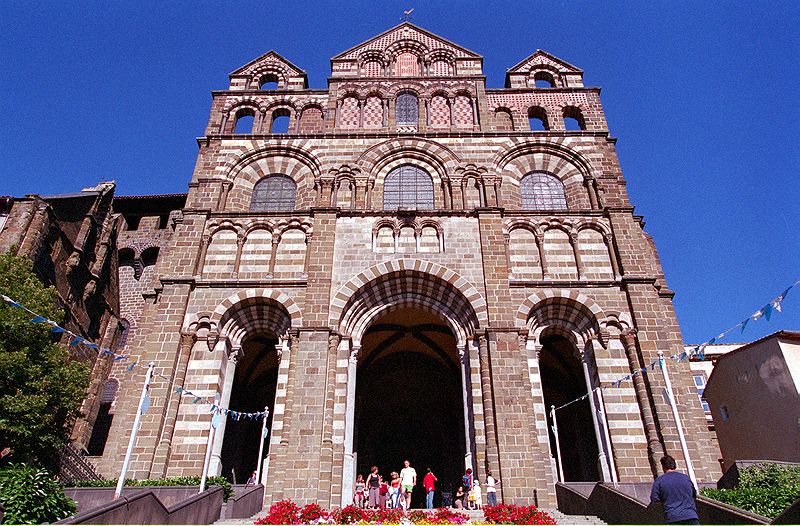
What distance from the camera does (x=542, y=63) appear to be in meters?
29.1

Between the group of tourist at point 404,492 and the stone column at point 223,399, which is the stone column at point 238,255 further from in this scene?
the group of tourist at point 404,492

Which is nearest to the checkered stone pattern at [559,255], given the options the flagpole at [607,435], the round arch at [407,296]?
the round arch at [407,296]

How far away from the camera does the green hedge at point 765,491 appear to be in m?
11.1

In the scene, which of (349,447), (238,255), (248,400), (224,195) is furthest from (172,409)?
(224,195)

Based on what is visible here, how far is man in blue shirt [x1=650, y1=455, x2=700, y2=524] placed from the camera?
8.37 meters

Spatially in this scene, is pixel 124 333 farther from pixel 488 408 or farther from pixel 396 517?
pixel 396 517

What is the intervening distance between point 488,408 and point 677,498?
32.7 feet

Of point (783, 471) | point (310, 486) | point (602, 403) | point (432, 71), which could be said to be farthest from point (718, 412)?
point (432, 71)

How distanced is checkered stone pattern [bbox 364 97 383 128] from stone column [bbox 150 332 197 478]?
13.4 metres

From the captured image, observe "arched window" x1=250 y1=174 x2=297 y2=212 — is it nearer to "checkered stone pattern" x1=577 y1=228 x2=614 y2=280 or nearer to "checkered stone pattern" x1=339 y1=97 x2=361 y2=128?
"checkered stone pattern" x1=339 y1=97 x2=361 y2=128

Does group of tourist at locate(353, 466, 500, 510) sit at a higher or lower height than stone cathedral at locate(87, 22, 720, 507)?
lower

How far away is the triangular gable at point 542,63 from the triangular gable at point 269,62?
1177 cm

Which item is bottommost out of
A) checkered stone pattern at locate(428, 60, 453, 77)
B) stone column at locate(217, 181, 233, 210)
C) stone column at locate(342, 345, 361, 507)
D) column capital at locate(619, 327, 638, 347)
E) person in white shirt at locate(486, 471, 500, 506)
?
person in white shirt at locate(486, 471, 500, 506)

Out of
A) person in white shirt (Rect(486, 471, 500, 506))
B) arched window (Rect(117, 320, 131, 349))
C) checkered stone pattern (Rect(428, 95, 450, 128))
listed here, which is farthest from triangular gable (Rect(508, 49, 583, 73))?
arched window (Rect(117, 320, 131, 349))
